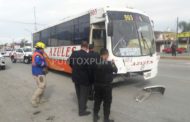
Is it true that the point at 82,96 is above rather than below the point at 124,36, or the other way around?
below

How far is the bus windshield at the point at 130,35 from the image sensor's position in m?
9.43

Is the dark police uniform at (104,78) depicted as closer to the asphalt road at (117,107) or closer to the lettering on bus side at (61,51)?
the asphalt road at (117,107)

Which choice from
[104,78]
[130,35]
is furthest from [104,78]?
[130,35]

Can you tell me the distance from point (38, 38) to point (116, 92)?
12329 mm

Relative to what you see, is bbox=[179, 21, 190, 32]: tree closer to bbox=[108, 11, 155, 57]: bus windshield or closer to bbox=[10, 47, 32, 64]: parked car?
bbox=[10, 47, 32, 64]: parked car

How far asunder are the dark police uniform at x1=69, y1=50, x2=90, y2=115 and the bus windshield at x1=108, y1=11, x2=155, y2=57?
10.8 ft

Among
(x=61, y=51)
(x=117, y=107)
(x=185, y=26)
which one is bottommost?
(x=117, y=107)

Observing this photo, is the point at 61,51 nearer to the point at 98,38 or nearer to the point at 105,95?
the point at 98,38

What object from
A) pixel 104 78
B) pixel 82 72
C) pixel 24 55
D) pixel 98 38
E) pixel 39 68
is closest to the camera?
pixel 104 78

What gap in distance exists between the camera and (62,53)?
1362 cm

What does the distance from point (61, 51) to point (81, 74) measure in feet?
25.7

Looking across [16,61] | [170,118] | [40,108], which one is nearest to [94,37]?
[40,108]

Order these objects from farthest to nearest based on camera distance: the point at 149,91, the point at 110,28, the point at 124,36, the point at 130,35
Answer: the point at 130,35 → the point at 124,36 → the point at 110,28 → the point at 149,91

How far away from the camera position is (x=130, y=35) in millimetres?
9680
